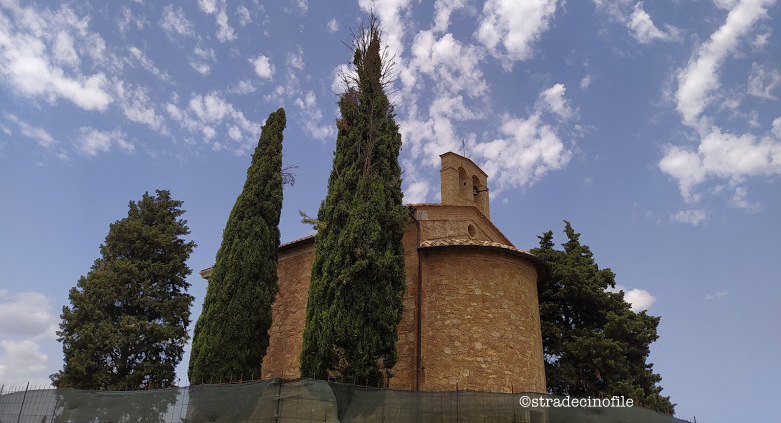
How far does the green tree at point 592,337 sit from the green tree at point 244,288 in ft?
29.1

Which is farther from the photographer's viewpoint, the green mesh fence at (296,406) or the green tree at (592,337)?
the green tree at (592,337)

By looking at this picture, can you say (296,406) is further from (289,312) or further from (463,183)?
(463,183)

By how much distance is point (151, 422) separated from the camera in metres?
8.71

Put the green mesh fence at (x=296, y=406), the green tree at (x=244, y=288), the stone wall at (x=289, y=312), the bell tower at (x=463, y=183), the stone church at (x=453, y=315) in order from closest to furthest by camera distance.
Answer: the green mesh fence at (x=296, y=406) → the green tree at (x=244, y=288) → the stone church at (x=453, y=315) → the stone wall at (x=289, y=312) → the bell tower at (x=463, y=183)

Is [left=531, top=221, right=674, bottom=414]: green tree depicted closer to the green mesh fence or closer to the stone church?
the stone church

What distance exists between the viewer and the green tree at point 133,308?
632 inches

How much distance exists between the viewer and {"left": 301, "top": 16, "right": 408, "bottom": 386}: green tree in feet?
38.1

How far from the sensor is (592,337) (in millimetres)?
17641

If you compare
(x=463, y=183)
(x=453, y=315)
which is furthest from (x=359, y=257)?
(x=463, y=183)

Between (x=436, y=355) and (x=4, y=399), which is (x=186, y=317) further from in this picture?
(x=436, y=355)

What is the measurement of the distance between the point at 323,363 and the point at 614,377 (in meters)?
10.7

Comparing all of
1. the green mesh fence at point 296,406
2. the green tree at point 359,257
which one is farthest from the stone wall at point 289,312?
the green mesh fence at point 296,406

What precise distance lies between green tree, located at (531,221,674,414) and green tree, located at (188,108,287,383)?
886 cm

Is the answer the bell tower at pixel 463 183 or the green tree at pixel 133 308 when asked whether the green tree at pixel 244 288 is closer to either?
the green tree at pixel 133 308
